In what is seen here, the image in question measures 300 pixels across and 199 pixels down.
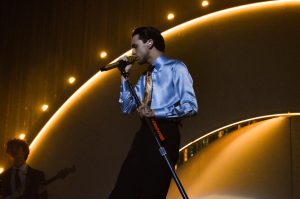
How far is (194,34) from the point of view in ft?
13.5

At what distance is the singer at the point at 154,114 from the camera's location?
2.20m

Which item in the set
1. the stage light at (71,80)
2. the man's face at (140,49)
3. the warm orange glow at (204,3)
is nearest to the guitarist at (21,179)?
the stage light at (71,80)

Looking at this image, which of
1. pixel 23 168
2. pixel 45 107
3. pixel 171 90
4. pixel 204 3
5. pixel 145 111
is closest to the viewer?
pixel 145 111

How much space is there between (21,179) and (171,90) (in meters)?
2.28

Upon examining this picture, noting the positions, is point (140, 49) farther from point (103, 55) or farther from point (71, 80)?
point (71, 80)

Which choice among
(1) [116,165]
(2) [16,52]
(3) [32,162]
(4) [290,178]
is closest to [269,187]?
(4) [290,178]

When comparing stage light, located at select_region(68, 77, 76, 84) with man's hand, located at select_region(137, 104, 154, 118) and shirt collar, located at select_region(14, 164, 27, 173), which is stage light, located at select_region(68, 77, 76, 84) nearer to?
shirt collar, located at select_region(14, 164, 27, 173)

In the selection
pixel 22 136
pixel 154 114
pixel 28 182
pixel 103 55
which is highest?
pixel 103 55

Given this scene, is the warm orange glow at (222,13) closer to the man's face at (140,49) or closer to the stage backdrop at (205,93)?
the stage backdrop at (205,93)

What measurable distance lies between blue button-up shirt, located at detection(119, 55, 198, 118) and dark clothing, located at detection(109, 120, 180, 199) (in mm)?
77

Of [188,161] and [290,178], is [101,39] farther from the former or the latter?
[290,178]

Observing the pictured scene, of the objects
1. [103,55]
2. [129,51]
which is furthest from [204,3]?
[103,55]

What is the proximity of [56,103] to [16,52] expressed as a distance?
63cm

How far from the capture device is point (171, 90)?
236cm
